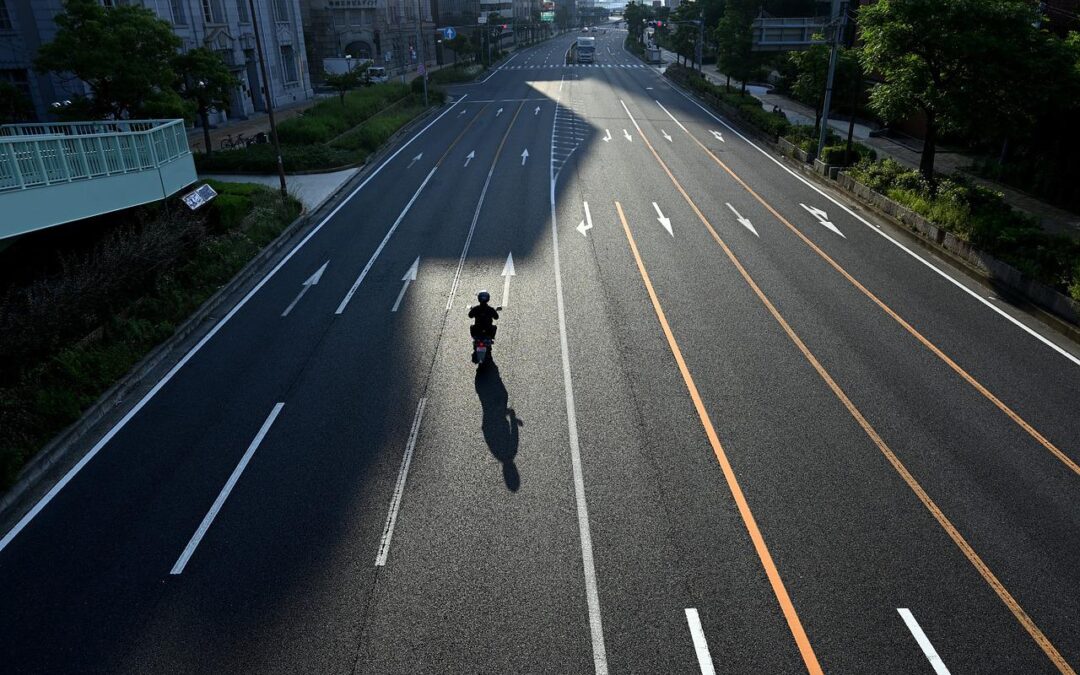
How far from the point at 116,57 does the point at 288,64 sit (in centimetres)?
3831

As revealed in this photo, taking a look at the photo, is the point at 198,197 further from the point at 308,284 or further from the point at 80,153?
the point at 308,284

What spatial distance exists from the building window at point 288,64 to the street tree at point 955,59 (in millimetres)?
50781

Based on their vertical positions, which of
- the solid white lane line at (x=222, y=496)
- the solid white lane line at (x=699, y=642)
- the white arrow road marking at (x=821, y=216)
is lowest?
the solid white lane line at (x=699, y=642)

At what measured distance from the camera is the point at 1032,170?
27.6m

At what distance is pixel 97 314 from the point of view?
15.4 meters

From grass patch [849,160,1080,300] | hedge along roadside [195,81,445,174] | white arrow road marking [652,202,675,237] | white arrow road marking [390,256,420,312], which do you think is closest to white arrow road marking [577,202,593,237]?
white arrow road marking [652,202,675,237]

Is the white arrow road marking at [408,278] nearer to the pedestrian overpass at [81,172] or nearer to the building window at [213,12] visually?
the pedestrian overpass at [81,172]

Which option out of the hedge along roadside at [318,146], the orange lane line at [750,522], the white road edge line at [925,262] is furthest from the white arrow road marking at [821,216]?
the hedge along roadside at [318,146]

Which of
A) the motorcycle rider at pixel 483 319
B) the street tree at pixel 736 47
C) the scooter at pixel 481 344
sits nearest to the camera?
Result: the motorcycle rider at pixel 483 319

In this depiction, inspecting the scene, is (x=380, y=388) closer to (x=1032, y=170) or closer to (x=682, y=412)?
(x=682, y=412)

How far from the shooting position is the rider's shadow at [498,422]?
35.6 feet

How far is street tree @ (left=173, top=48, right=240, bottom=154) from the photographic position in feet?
100

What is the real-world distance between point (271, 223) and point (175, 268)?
5.19 m

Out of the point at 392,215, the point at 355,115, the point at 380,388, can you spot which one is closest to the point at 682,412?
the point at 380,388
